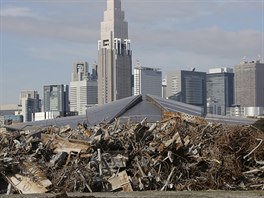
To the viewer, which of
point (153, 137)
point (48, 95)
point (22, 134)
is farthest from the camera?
point (48, 95)

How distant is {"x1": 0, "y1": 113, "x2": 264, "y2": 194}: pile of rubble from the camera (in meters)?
14.0

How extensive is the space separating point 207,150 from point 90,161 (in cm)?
325

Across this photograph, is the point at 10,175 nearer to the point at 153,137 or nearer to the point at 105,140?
the point at 105,140

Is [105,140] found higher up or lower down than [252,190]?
higher up

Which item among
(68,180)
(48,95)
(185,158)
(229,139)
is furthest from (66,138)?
(48,95)

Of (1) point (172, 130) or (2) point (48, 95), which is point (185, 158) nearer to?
(1) point (172, 130)

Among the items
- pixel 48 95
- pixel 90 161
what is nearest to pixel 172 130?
pixel 90 161

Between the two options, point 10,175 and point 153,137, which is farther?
point 153,137

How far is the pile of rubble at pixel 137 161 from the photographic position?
14.0 meters

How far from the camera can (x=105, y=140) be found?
1536 centimetres

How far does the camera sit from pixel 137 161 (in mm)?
14742

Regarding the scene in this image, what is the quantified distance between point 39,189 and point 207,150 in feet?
15.5

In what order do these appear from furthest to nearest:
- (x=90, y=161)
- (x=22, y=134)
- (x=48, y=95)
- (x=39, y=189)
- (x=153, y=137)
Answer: (x=48, y=95) < (x=22, y=134) < (x=153, y=137) < (x=90, y=161) < (x=39, y=189)

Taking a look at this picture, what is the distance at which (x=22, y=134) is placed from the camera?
17516 millimetres
